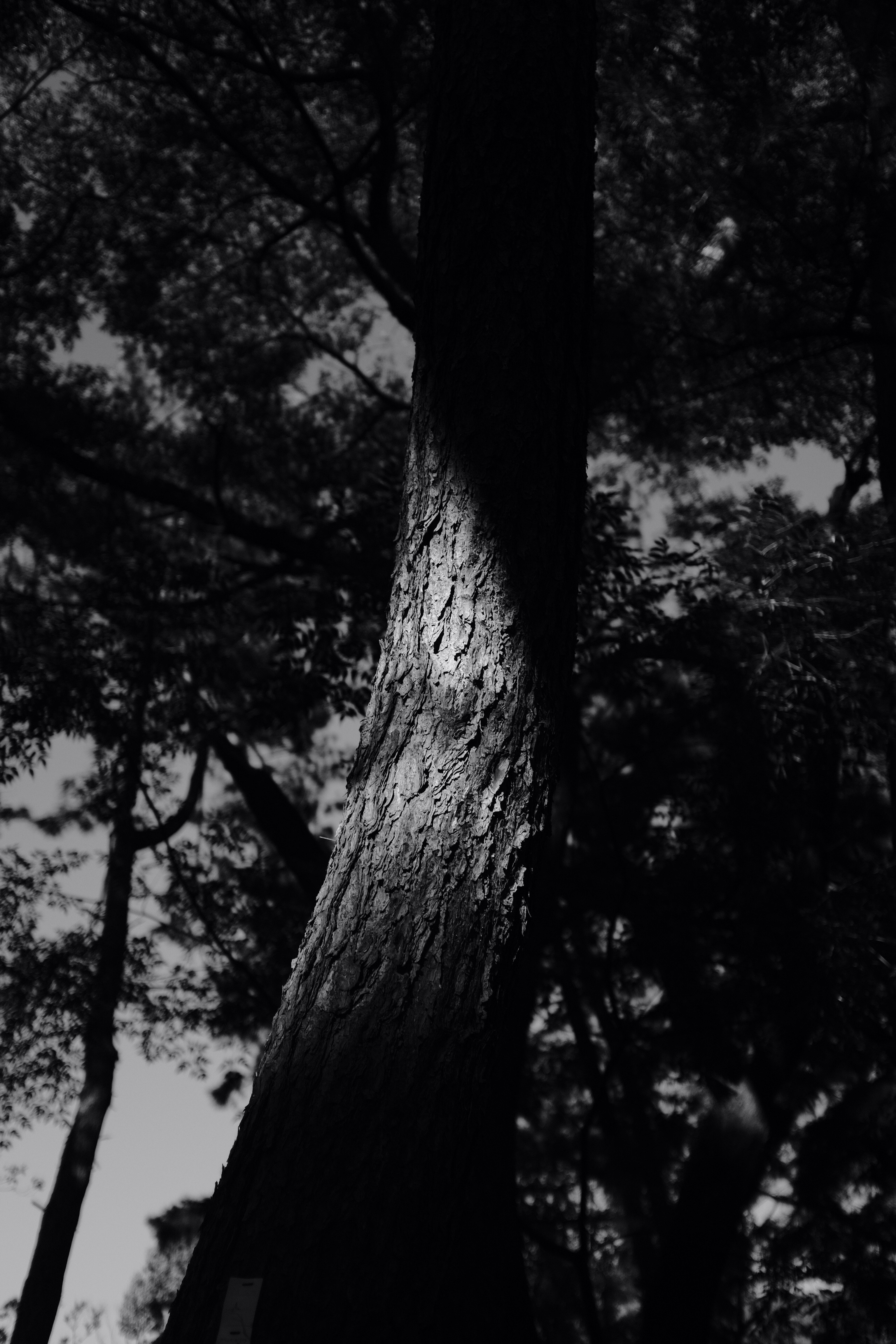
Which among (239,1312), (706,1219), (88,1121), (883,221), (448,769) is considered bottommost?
(239,1312)

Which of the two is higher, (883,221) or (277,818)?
(883,221)

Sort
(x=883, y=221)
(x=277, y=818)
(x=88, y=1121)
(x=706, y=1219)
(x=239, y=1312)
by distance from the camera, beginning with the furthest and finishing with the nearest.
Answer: (x=88, y=1121)
(x=277, y=818)
(x=706, y=1219)
(x=883, y=221)
(x=239, y=1312)

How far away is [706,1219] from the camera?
7.19 metres

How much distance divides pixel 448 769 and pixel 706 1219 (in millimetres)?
6245

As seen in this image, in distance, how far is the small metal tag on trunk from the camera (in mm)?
1681

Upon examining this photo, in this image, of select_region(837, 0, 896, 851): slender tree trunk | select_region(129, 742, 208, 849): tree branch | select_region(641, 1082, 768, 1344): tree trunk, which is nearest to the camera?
select_region(837, 0, 896, 851): slender tree trunk

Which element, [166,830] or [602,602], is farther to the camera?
[166,830]

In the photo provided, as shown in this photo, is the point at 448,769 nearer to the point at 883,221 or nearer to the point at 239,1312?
the point at 239,1312

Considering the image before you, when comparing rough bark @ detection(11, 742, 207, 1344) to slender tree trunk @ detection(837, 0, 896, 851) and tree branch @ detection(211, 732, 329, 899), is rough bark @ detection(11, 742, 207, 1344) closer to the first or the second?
tree branch @ detection(211, 732, 329, 899)

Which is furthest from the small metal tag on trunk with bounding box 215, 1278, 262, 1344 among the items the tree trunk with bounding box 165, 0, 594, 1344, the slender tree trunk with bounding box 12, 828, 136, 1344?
the slender tree trunk with bounding box 12, 828, 136, 1344

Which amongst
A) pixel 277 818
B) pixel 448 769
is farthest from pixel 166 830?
pixel 448 769

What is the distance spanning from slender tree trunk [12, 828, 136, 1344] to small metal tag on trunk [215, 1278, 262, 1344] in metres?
8.74

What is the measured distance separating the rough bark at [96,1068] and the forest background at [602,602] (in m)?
0.05

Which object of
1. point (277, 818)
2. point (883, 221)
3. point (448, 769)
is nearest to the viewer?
point (448, 769)
